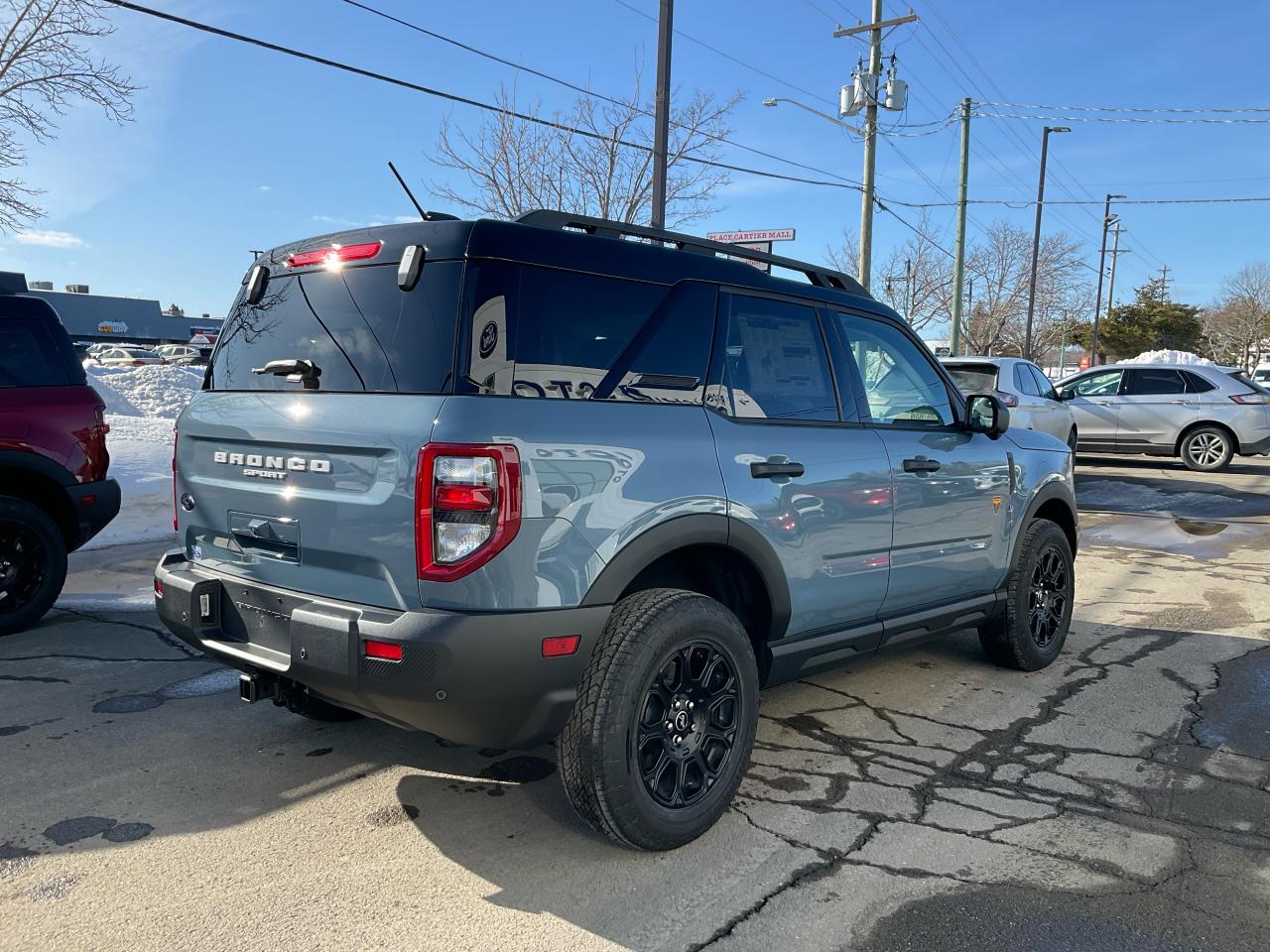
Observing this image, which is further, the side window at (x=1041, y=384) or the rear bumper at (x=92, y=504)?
the side window at (x=1041, y=384)

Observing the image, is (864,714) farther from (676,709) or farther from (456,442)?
(456,442)

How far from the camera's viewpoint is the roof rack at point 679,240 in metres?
3.31

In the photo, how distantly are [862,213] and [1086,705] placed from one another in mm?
16469

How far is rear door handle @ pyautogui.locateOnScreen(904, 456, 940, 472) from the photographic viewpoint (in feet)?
13.8

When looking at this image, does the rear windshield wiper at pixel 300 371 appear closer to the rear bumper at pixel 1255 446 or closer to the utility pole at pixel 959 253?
the rear bumper at pixel 1255 446

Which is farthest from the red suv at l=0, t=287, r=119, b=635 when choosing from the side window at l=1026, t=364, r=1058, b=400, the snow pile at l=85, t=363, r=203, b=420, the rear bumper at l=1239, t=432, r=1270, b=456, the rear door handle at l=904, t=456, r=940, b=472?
the rear bumper at l=1239, t=432, r=1270, b=456

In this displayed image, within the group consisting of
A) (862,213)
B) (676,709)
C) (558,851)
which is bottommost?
(558,851)

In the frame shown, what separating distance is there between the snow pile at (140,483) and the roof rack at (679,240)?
238 inches

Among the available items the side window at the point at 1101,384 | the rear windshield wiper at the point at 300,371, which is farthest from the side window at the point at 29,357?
the side window at the point at 1101,384

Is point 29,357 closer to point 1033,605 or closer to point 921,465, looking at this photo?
point 921,465

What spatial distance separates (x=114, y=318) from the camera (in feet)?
228

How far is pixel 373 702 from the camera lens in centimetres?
284

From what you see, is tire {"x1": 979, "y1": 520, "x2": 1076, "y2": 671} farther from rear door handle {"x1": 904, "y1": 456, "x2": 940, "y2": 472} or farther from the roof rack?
the roof rack

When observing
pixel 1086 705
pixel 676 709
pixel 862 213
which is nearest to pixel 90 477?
pixel 676 709
